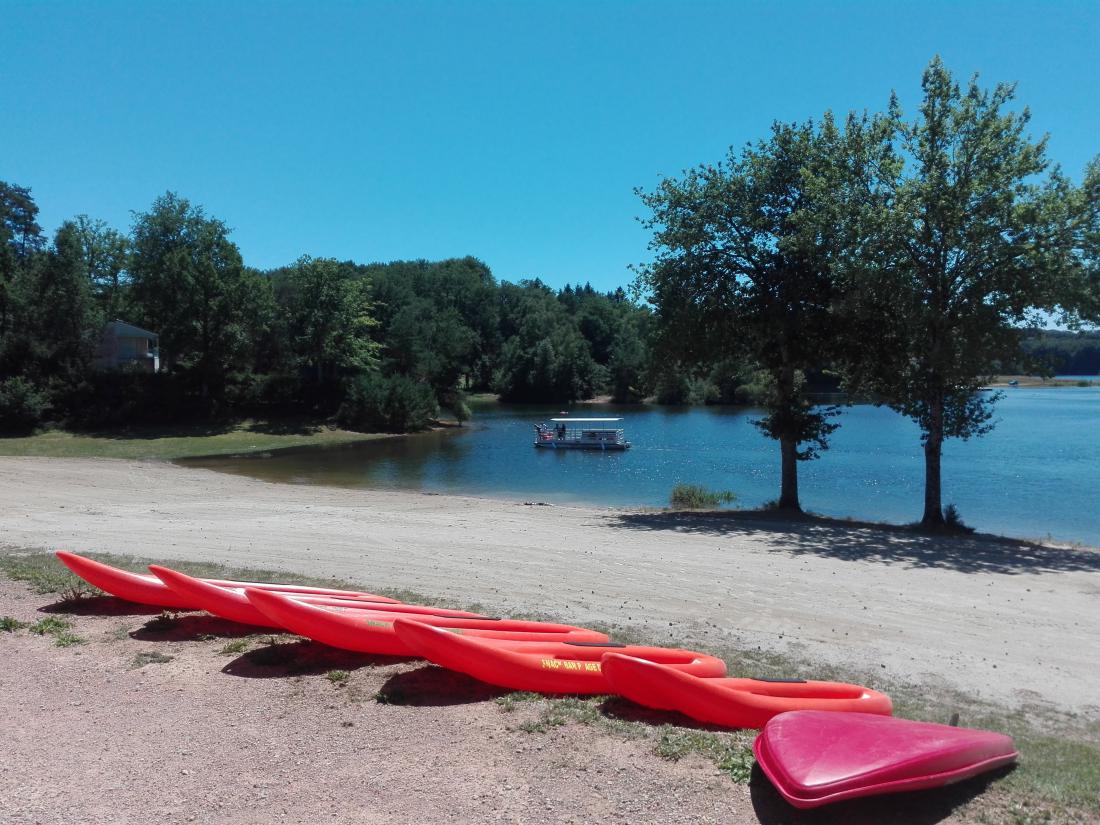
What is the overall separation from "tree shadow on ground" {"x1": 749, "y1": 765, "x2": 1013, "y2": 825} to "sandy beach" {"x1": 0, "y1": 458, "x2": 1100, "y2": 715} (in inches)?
142

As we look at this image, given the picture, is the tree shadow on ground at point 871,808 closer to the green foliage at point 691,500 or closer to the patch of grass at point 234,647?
the patch of grass at point 234,647

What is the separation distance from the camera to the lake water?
94.3ft

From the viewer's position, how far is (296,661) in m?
6.80

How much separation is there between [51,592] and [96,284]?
7340 centimetres

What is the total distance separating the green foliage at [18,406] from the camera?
4584cm

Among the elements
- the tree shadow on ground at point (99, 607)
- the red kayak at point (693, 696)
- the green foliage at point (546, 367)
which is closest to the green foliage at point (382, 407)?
the green foliage at point (546, 367)

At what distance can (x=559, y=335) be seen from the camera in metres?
112

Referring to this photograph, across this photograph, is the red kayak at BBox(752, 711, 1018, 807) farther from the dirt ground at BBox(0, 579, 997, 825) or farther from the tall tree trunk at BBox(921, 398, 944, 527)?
the tall tree trunk at BBox(921, 398, 944, 527)

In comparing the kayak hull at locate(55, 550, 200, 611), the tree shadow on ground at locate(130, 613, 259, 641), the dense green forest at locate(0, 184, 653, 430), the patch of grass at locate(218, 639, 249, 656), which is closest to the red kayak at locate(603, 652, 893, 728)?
the patch of grass at locate(218, 639, 249, 656)

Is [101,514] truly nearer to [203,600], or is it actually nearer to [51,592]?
[51,592]

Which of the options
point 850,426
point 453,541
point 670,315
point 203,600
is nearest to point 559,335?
point 850,426

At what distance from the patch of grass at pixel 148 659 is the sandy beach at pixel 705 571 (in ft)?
12.3

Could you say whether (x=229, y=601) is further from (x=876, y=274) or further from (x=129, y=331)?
(x=129, y=331)

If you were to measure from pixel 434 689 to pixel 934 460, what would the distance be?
16.4 meters
